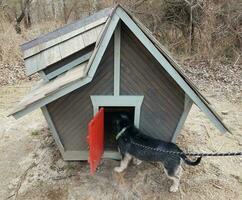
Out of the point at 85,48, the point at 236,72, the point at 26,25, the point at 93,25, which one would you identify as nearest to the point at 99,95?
the point at 85,48

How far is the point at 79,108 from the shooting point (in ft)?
13.1

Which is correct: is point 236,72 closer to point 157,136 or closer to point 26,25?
point 157,136

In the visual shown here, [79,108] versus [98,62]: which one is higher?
[98,62]

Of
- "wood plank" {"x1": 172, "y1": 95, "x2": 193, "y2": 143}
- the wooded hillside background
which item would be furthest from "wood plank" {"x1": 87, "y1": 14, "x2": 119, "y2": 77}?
the wooded hillside background

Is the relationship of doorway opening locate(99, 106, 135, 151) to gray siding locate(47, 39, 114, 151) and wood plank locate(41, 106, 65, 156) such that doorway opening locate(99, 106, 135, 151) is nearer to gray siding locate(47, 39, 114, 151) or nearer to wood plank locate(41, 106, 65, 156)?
gray siding locate(47, 39, 114, 151)

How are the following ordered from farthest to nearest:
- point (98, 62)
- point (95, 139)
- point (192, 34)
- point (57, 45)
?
1. point (192, 34)
2. point (57, 45)
3. point (95, 139)
4. point (98, 62)

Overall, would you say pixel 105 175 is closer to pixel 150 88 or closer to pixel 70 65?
pixel 150 88

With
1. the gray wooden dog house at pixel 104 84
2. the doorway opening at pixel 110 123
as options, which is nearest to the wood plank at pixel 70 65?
the gray wooden dog house at pixel 104 84

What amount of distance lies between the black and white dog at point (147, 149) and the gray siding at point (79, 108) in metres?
0.47

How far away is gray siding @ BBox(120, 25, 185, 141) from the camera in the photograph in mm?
3573

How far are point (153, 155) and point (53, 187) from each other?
1357 mm

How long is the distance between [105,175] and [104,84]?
1271 mm

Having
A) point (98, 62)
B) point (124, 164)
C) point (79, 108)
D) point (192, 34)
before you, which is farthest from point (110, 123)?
point (192, 34)

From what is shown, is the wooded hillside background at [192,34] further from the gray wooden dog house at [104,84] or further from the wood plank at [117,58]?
the wood plank at [117,58]
